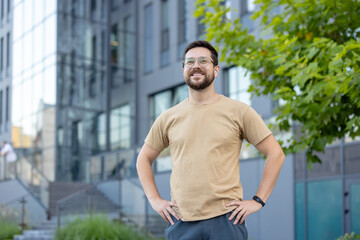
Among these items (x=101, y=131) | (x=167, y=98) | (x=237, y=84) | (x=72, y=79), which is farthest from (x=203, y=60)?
(x=101, y=131)

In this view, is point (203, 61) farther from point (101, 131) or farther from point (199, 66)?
point (101, 131)

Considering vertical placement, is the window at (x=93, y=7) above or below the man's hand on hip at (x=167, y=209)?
above

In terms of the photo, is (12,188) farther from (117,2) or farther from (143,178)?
(143,178)

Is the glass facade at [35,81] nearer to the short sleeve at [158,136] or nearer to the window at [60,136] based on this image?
the window at [60,136]

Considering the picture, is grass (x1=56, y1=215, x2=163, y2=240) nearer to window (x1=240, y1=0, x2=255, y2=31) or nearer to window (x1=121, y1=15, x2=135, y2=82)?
window (x1=240, y1=0, x2=255, y2=31)

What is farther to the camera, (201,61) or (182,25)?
(182,25)

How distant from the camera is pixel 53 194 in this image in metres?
20.0

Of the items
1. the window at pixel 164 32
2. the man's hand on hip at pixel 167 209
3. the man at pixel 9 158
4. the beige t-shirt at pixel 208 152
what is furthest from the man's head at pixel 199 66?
the window at pixel 164 32

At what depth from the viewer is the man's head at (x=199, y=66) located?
312 cm

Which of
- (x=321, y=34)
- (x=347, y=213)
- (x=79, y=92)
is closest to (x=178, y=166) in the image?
(x=321, y=34)

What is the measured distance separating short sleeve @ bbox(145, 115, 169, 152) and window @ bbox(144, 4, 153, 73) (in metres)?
21.7

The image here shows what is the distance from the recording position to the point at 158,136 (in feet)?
10.8

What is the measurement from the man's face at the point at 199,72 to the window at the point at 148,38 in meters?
21.8

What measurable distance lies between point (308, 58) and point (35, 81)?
20.2 meters
